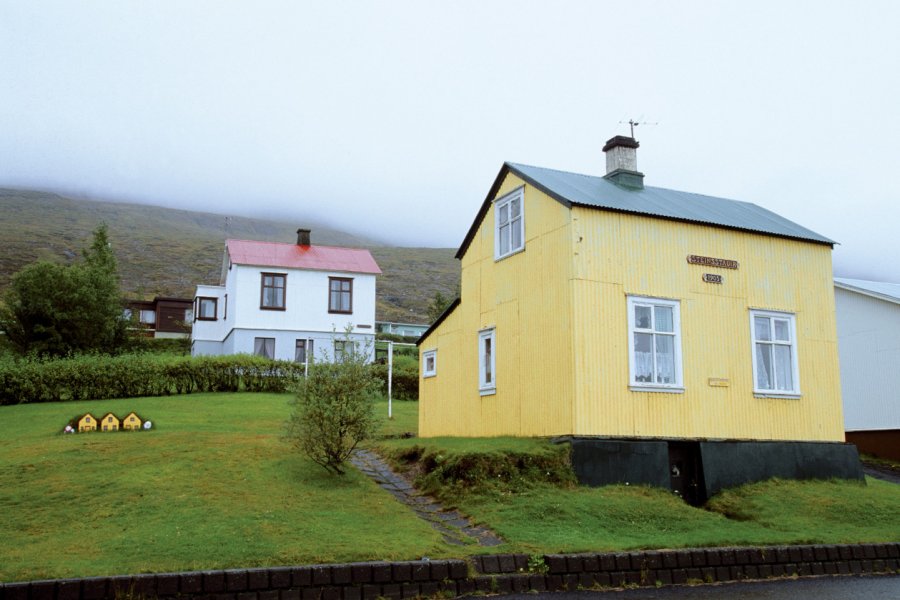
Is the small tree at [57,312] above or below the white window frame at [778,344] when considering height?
above

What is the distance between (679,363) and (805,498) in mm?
3463

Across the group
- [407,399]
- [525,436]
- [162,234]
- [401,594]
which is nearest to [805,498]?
[525,436]

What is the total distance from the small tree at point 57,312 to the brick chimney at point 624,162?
98.6 ft

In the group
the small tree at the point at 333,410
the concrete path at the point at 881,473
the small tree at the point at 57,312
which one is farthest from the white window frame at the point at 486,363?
the small tree at the point at 57,312

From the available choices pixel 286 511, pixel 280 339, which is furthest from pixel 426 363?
pixel 280 339

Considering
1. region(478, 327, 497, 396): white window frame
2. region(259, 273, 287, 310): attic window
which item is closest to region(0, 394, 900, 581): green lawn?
region(478, 327, 497, 396): white window frame

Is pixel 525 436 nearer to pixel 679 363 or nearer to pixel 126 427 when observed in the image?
pixel 679 363

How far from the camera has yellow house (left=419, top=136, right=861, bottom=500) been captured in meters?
16.3

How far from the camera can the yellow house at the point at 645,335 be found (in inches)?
643

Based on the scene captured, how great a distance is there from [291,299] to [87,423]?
22.2 m

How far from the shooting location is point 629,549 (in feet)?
38.0

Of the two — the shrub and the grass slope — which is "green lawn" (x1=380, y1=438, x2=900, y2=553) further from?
the grass slope

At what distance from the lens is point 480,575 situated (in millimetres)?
10406

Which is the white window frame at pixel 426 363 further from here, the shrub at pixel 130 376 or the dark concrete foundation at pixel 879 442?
the dark concrete foundation at pixel 879 442
